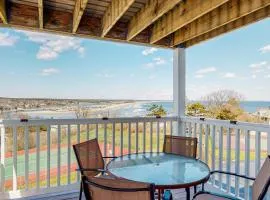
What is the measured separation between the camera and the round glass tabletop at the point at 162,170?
76.5 inches

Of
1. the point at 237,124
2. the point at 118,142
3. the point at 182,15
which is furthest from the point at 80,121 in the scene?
the point at 237,124

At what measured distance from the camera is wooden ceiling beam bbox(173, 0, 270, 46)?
2.52m

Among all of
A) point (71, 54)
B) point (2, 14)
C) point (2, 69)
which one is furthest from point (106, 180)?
point (71, 54)

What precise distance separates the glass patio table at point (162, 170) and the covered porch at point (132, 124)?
0.97 meters

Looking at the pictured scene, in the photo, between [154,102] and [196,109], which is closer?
[196,109]

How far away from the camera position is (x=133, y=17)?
11.9 feet

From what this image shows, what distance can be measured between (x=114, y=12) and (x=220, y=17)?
1.46 metres

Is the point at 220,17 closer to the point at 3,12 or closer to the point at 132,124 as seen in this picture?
the point at 132,124

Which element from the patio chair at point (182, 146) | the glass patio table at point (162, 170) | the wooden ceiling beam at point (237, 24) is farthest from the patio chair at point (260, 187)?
the wooden ceiling beam at point (237, 24)

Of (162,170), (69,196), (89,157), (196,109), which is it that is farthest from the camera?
(196,109)

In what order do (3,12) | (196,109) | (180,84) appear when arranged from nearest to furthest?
(3,12), (180,84), (196,109)

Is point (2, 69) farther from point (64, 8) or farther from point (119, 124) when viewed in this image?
point (119, 124)

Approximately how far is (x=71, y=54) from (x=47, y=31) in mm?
6377

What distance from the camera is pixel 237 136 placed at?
3.06 metres
